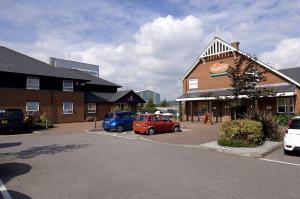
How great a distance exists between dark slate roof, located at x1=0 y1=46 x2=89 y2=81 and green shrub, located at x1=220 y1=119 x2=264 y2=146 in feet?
72.8

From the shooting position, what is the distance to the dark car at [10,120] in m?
22.8

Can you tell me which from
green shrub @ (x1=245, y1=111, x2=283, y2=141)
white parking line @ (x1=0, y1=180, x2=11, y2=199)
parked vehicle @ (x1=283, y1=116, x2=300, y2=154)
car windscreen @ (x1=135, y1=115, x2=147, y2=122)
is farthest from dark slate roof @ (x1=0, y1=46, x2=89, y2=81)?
parked vehicle @ (x1=283, y1=116, x2=300, y2=154)

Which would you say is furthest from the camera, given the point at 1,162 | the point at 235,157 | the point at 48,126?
the point at 48,126

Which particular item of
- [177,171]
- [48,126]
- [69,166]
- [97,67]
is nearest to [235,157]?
[177,171]

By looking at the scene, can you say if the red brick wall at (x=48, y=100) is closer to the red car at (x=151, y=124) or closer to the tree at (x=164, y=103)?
the red car at (x=151, y=124)

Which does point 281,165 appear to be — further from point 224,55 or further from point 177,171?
point 224,55

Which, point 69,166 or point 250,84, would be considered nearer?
point 69,166

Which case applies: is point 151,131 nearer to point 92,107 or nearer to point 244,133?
point 244,133

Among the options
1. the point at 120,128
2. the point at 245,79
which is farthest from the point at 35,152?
the point at 120,128

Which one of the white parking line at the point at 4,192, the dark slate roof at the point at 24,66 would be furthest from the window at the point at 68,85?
the white parking line at the point at 4,192

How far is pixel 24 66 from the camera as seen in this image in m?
31.9

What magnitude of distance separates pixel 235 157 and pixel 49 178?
23.1 ft

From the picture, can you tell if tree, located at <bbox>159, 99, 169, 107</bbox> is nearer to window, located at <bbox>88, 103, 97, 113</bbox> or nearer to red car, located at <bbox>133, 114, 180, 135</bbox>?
window, located at <bbox>88, 103, 97, 113</bbox>

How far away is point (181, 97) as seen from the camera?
123ft
